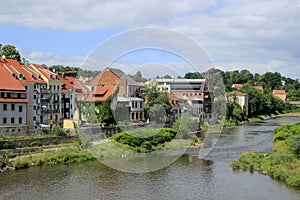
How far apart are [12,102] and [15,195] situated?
10998mm

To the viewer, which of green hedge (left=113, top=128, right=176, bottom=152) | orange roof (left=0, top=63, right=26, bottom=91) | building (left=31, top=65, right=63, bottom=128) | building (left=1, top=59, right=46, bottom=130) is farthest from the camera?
building (left=31, top=65, right=63, bottom=128)

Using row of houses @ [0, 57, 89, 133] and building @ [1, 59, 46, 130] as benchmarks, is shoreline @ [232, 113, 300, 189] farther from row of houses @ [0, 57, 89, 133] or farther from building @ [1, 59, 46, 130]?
building @ [1, 59, 46, 130]

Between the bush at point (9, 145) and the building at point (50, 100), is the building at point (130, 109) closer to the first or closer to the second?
the building at point (50, 100)

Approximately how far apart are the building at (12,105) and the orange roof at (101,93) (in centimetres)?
473

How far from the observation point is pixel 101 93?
30.0m

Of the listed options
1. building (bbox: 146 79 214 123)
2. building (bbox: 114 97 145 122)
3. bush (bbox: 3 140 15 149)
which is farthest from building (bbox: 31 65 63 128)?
building (bbox: 146 79 214 123)

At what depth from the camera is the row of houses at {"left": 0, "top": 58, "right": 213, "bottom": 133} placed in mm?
26703

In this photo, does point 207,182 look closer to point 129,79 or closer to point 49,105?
point 129,79

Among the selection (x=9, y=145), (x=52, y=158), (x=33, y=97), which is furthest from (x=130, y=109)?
(x=9, y=145)

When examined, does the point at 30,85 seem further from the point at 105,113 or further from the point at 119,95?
the point at 119,95

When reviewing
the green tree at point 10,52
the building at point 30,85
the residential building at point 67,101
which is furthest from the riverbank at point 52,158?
the green tree at point 10,52

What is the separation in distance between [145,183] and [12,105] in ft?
39.7

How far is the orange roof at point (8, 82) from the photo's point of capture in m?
26.2

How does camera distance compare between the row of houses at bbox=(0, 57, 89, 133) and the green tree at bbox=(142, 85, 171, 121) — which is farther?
the green tree at bbox=(142, 85, 171, 121)
